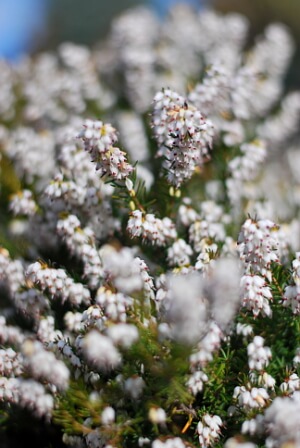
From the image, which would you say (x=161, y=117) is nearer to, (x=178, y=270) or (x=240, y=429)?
(x=178, y=270)

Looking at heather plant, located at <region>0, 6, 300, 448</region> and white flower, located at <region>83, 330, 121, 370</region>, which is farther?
heather plant, located at <region>0, 6, 300, 448</region>

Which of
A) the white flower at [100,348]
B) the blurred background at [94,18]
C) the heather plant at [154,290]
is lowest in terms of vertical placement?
the white flower at [100,348]

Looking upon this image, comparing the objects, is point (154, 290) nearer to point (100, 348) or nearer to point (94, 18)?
point (100, 348)

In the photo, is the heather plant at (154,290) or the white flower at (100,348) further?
the heather plant at (154,290)

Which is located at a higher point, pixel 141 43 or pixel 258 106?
pixel 141 43

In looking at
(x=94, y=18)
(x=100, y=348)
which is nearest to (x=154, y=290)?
(x=100, y=348)

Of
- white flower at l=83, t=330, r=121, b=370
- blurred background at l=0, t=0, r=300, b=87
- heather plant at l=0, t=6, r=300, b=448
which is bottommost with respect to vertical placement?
white flower at l=83, t=330, r=121, b=370

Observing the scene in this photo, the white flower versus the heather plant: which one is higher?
the heather plant

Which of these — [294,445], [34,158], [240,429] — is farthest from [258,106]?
[294,445]

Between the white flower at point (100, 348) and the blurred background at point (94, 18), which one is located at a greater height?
the blurred background at point (94, 18)
